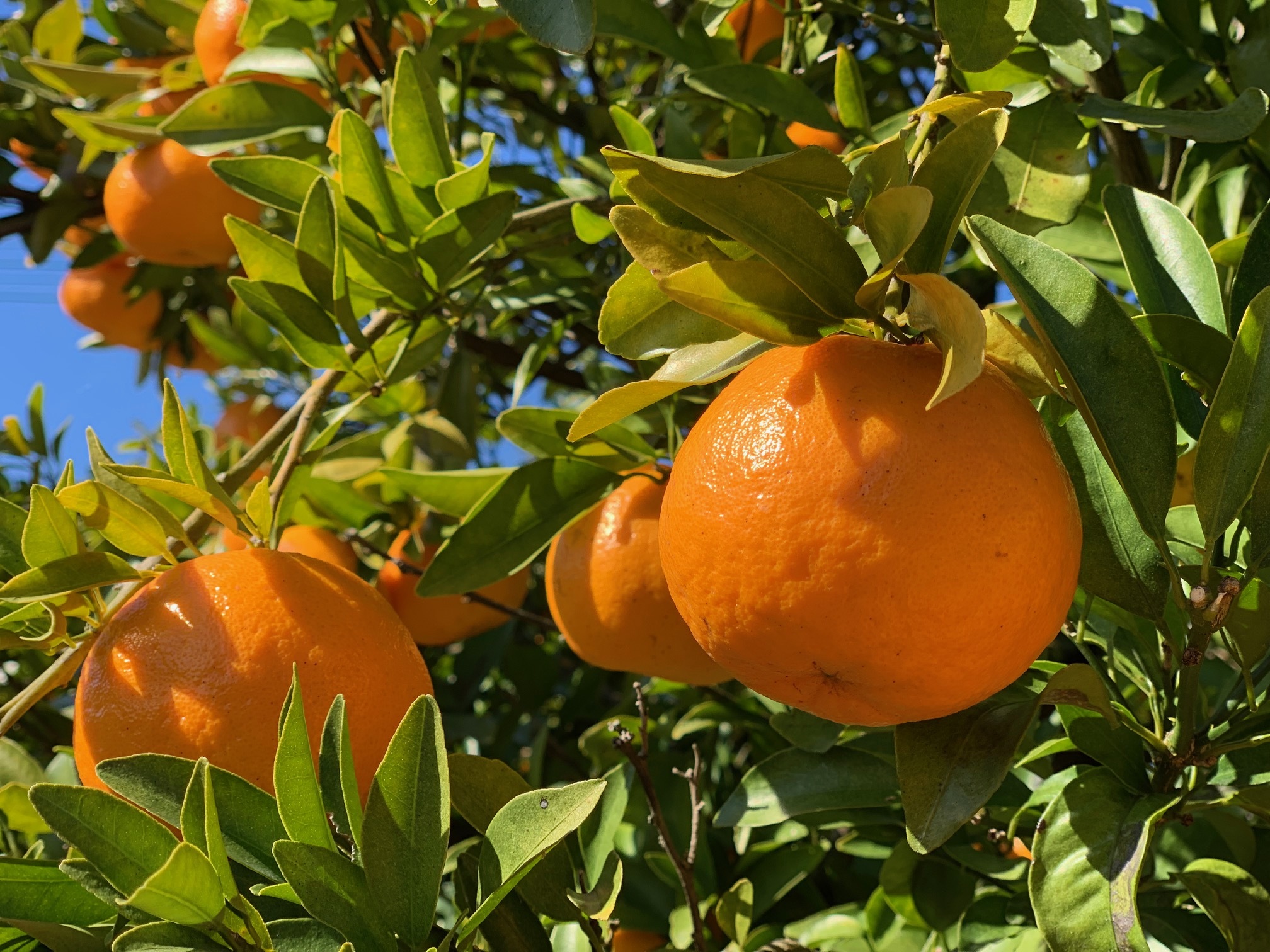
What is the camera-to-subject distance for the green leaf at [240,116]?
1.48 meters

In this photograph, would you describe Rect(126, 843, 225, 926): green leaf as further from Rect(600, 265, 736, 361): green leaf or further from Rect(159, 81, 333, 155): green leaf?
Rect(159, 81, 333, 155): green leaf

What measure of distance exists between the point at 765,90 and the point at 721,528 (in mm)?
680

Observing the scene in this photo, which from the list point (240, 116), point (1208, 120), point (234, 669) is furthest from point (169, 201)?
point (1208, 120)

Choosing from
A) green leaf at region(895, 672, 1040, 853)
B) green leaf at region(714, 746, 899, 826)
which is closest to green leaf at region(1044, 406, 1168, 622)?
green leaf at region(895, 672, 1040, 853)

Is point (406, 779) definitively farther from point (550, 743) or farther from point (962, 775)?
point (550, 743)

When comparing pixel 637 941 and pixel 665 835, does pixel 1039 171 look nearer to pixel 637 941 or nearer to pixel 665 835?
pixel 665 835

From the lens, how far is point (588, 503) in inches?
51.6

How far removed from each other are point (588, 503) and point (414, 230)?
0.38 m

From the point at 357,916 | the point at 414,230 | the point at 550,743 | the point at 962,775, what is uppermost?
the point at 414,230

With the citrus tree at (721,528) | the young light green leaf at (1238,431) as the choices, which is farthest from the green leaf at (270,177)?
the young light green leaf at (1238,431)

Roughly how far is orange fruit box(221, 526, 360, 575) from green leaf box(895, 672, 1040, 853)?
81 cm

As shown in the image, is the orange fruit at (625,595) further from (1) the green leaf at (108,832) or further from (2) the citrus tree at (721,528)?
(1) the green leaf at (108,832)

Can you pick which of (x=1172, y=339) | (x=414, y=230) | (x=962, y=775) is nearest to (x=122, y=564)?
(x=414, y=230)

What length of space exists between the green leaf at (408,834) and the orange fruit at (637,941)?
69 centimetres
